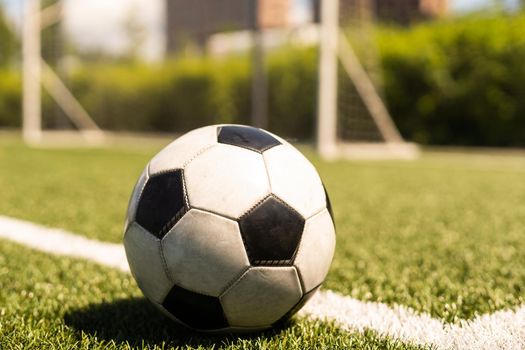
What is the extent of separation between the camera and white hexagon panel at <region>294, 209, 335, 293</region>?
1.94 metres

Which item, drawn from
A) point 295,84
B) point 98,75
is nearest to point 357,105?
point 295,84

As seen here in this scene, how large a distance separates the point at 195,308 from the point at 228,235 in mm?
274

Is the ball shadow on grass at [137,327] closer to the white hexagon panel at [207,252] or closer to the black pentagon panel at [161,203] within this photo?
the white hexagon panel at [207,252]

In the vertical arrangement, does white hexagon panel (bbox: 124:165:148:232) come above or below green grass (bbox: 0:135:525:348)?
above

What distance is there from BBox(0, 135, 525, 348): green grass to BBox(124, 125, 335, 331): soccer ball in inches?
8.4

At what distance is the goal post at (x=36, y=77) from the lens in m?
14.3

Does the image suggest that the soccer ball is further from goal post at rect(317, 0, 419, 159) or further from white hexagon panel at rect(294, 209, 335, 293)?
goal post at rect(317, 0, 419, 159)

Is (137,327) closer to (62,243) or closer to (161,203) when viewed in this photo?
(161,203)

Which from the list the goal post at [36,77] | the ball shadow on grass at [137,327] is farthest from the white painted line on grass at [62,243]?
the goal post at [36,77]

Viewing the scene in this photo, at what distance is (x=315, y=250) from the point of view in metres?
1.99

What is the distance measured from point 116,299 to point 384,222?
255 cm

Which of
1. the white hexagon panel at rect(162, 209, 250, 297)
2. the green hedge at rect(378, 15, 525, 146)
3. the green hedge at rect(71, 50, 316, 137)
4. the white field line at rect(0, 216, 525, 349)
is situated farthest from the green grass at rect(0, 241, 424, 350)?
the green hedge at rect(71, 50, 316, 137)

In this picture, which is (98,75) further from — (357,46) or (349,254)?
(349,254)

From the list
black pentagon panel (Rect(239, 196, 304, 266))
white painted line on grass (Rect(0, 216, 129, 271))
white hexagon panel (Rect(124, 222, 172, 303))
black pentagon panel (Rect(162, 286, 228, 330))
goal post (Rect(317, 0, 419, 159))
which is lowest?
goal post (Rect(317, 0, 419, 159))
